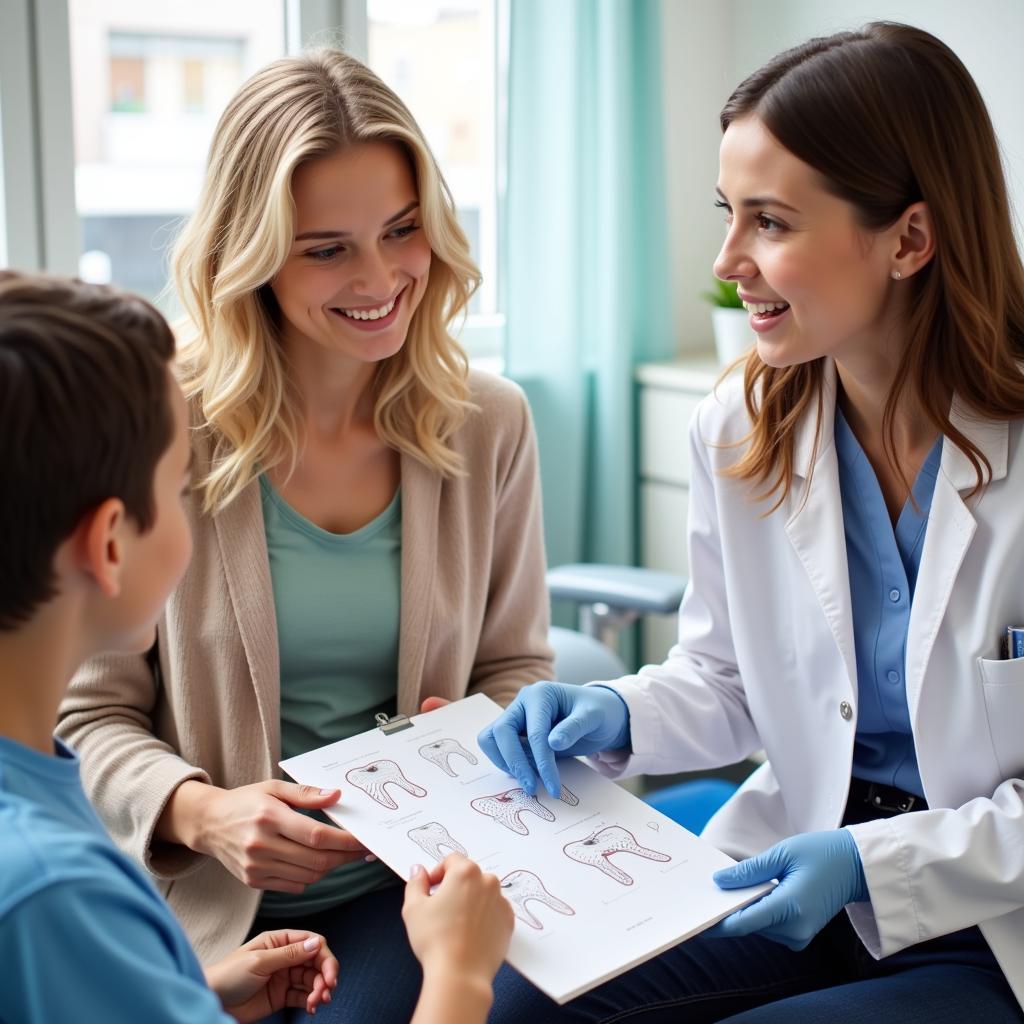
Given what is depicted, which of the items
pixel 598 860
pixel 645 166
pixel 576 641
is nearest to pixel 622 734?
pixel 598 860

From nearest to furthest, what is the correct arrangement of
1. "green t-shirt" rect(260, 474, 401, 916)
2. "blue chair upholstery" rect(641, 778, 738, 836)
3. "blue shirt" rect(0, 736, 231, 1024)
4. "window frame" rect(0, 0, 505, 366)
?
"blue shirt" rect(0, 736, 231, 1024), "green t-shirt" rect(260, 474, 401, 916), "blue chair upholstery" rect(641, 778, 738, 836), "window frame" rect(0, 0, 505, 366)

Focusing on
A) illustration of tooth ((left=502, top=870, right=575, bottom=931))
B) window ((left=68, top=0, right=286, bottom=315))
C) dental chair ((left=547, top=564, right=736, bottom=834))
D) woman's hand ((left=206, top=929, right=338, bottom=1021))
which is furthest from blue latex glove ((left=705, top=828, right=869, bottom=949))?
window ((left=68, top=0, right=286, bottom=315))

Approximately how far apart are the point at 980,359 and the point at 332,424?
2.44 feet

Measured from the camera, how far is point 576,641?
2.09m

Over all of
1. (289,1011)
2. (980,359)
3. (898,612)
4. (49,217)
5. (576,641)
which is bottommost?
(289,1011)

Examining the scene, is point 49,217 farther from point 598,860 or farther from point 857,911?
point 857,911

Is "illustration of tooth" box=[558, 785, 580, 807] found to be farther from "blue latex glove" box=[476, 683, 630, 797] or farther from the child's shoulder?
the child's shoulder

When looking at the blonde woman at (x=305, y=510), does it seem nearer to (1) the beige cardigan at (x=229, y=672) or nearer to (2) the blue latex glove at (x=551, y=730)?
(1) the beige cardigan at (x=229, y=672)

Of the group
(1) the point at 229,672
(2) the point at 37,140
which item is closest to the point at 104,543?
(1) the point at 229,672

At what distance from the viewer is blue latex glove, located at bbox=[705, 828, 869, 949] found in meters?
1.10

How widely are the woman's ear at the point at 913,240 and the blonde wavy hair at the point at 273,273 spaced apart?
0.51 meters

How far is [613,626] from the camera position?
2.26 metres

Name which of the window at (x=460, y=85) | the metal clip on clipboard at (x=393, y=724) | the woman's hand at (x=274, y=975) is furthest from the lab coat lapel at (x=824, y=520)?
A: the window at (x=460, y=85)

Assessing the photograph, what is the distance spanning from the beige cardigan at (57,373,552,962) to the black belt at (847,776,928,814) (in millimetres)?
420
